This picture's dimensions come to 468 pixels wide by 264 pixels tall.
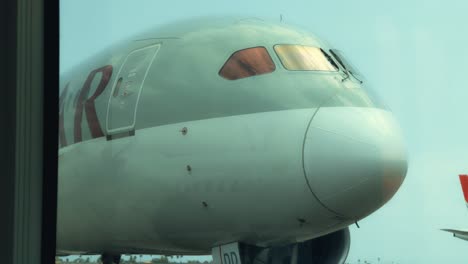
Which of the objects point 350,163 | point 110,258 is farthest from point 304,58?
point 110,258

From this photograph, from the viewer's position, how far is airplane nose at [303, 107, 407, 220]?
8.14ft

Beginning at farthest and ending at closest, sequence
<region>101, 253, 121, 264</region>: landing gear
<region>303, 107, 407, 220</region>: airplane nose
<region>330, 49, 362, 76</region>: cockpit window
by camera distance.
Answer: <region>101, 253, 121, 264</region>: landing gear → <region>330, 49, 362, 76</region>: cockpit window → <region>303, 107, 407, 220</region>: airplane nose

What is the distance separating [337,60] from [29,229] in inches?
70.9

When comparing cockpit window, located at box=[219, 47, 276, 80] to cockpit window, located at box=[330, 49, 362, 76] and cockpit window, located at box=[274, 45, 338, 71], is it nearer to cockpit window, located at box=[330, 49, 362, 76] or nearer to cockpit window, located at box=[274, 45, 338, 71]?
cockpit window, located at box=[274, 45, 338, 71]

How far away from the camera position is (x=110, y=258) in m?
3.64

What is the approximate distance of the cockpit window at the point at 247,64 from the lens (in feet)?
9.34

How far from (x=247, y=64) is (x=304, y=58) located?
0.23 m

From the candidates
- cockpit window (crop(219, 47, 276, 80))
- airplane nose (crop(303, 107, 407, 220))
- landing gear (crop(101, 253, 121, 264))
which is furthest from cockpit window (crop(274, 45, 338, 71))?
landing gear (crop(101, 253, 121, 264))

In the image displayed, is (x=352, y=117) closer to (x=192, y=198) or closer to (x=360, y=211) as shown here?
(x=360, y=211)

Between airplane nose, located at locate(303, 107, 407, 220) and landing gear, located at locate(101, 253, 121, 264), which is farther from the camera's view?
landing gear, located at locate(101, 253, 121, 264)

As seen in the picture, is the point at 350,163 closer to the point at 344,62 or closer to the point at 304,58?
the point at 304,58

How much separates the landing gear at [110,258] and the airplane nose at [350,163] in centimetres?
130

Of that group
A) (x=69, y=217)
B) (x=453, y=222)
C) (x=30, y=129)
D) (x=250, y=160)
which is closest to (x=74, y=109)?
(x=69, y=217)

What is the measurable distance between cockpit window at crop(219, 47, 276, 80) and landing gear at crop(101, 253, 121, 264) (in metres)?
1.10
